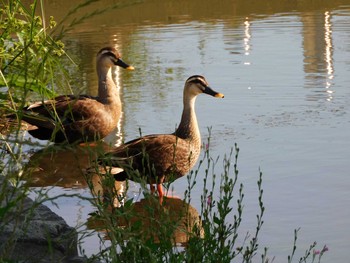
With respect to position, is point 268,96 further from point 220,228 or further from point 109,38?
point 220,228

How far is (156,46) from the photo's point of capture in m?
15.7

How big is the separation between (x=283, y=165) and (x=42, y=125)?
8.23 ft

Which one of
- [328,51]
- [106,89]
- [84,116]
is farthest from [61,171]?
[328,51]

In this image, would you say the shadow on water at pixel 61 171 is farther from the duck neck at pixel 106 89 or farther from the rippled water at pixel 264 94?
the rippled water at pixel 264 94

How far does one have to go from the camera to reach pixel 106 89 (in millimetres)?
10258

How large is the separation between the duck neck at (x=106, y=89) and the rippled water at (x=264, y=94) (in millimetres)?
340

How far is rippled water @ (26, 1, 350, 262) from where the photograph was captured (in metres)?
7.11

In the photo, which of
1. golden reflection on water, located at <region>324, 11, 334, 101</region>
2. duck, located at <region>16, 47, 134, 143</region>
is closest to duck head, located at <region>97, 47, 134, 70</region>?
duck, located at <region>16, 47, 134, 143</region>

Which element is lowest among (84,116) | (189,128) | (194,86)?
(84,116)

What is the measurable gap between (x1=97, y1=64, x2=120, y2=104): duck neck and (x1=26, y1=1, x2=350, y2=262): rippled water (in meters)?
0.34

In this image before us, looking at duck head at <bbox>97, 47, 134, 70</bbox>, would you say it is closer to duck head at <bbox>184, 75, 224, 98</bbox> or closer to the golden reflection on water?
duck head at <bbox>184, 75, 224, 98</bbox>

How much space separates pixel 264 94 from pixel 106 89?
212 centimetres

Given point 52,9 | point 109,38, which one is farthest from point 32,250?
point 52,9

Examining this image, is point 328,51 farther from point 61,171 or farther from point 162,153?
point 162,153
